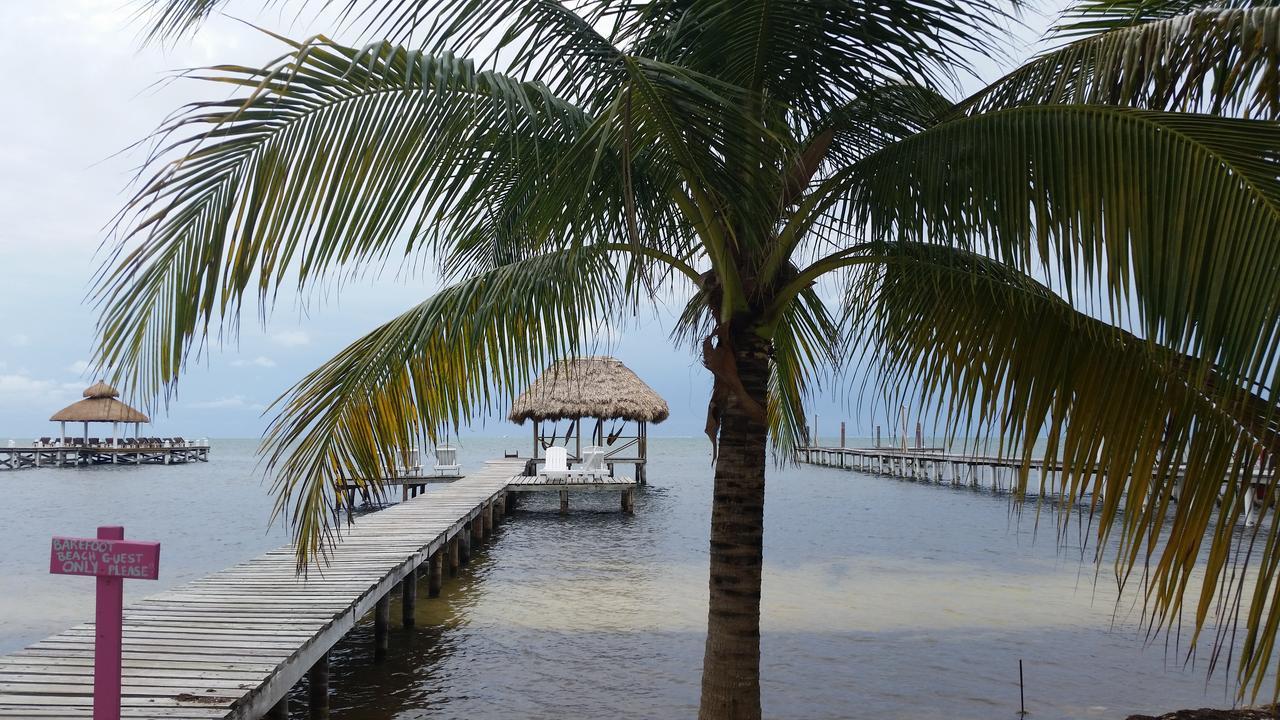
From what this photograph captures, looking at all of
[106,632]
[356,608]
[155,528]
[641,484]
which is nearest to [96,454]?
[155,528]

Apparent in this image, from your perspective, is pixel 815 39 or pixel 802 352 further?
pixel 802 352

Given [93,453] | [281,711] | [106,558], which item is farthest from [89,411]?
[106,558]

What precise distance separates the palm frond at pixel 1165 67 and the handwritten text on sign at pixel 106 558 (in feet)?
11.8

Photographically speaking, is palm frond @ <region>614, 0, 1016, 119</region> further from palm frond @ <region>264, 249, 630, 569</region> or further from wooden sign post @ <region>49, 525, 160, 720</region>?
wooden sign post @ <region>49, 525, 160, 720</region>

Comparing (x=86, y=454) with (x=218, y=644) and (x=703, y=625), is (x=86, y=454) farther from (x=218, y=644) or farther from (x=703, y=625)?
(x=218, y=644)

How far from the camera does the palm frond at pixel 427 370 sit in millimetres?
3824

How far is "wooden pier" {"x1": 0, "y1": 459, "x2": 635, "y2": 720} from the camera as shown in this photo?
173 inches

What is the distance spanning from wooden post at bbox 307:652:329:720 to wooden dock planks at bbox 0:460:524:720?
383 mm

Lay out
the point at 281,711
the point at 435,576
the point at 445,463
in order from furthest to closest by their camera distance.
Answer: the point at 445,463, the point at 435,576, the point at 281,711

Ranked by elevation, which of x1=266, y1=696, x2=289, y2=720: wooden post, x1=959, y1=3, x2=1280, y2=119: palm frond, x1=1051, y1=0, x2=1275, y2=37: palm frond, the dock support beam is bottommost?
the dock support beam

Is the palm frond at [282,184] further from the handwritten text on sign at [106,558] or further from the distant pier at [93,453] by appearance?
the distant pier at [93,453]

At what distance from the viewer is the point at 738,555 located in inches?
161

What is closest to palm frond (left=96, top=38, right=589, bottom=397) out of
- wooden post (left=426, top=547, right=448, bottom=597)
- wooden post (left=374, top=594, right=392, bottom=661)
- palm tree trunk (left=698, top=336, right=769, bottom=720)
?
palm tree trunk (left=698, top=336, right=769, bottom=720)

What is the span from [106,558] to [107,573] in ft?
0.16
